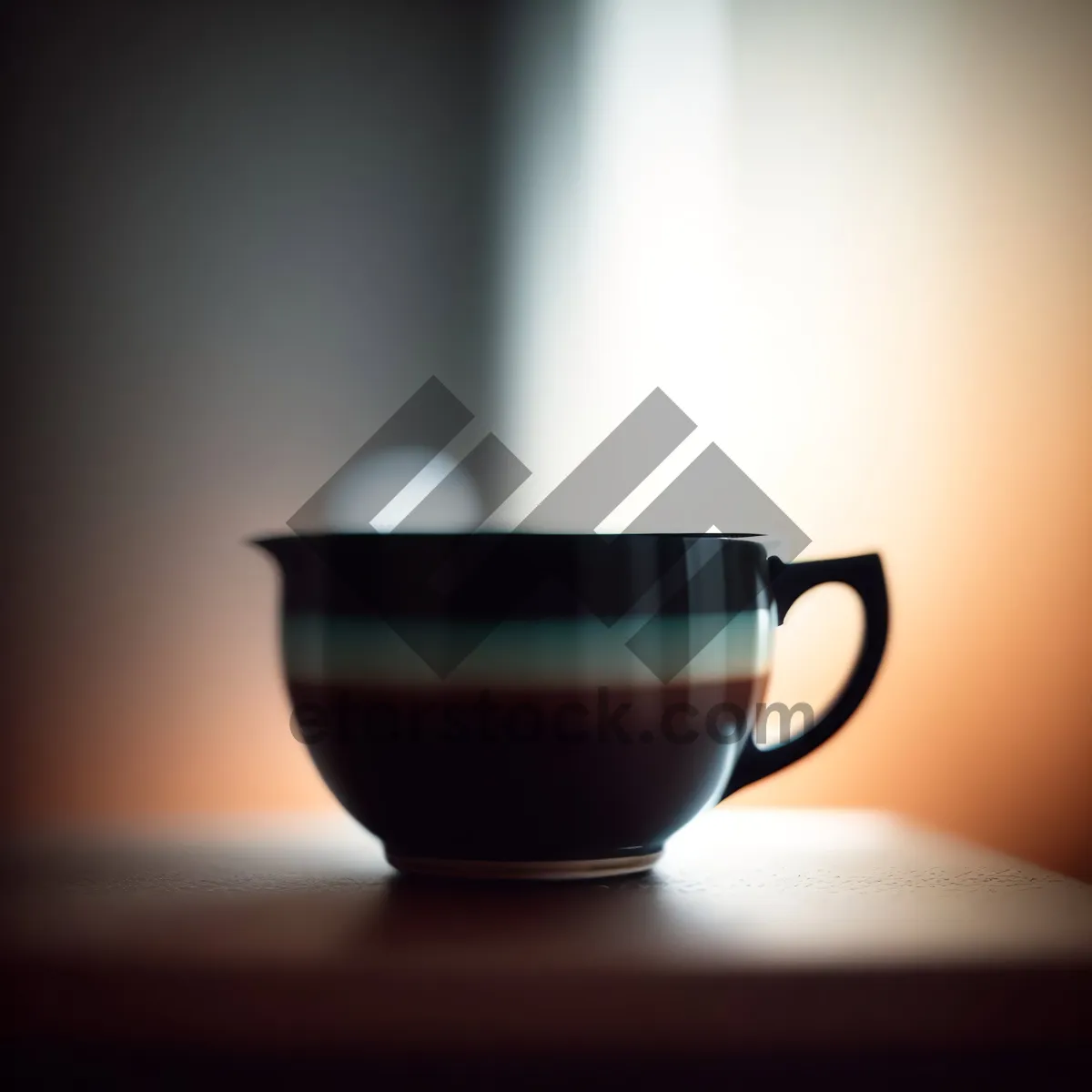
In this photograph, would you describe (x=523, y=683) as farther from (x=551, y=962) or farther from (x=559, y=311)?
(x=559, y=311)

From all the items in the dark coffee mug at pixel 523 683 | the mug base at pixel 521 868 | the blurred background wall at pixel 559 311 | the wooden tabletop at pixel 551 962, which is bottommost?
the wooden tabletop at pixel 551 962

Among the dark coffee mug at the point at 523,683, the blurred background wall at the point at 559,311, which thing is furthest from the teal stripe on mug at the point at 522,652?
the blurred background wall at the point at 559,311

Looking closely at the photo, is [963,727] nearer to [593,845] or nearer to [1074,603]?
[1074,603]

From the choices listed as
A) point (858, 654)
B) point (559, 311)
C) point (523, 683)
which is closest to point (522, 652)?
point (523, 683)

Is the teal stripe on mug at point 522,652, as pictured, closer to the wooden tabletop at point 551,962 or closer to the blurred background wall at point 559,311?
the wooden tabletop at point 551,962

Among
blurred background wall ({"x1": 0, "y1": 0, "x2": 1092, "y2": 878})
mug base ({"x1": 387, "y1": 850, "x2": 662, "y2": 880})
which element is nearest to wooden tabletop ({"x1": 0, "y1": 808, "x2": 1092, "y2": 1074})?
mug base ({"x1": 387, "y1": 850, "x2": 662, "y2": 880})

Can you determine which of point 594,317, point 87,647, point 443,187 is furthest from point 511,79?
point 87,647

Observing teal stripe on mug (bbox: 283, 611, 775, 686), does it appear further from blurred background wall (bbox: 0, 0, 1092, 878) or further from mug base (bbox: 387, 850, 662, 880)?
blurred background wall (bbox: 0, 0, 1092, 878)
